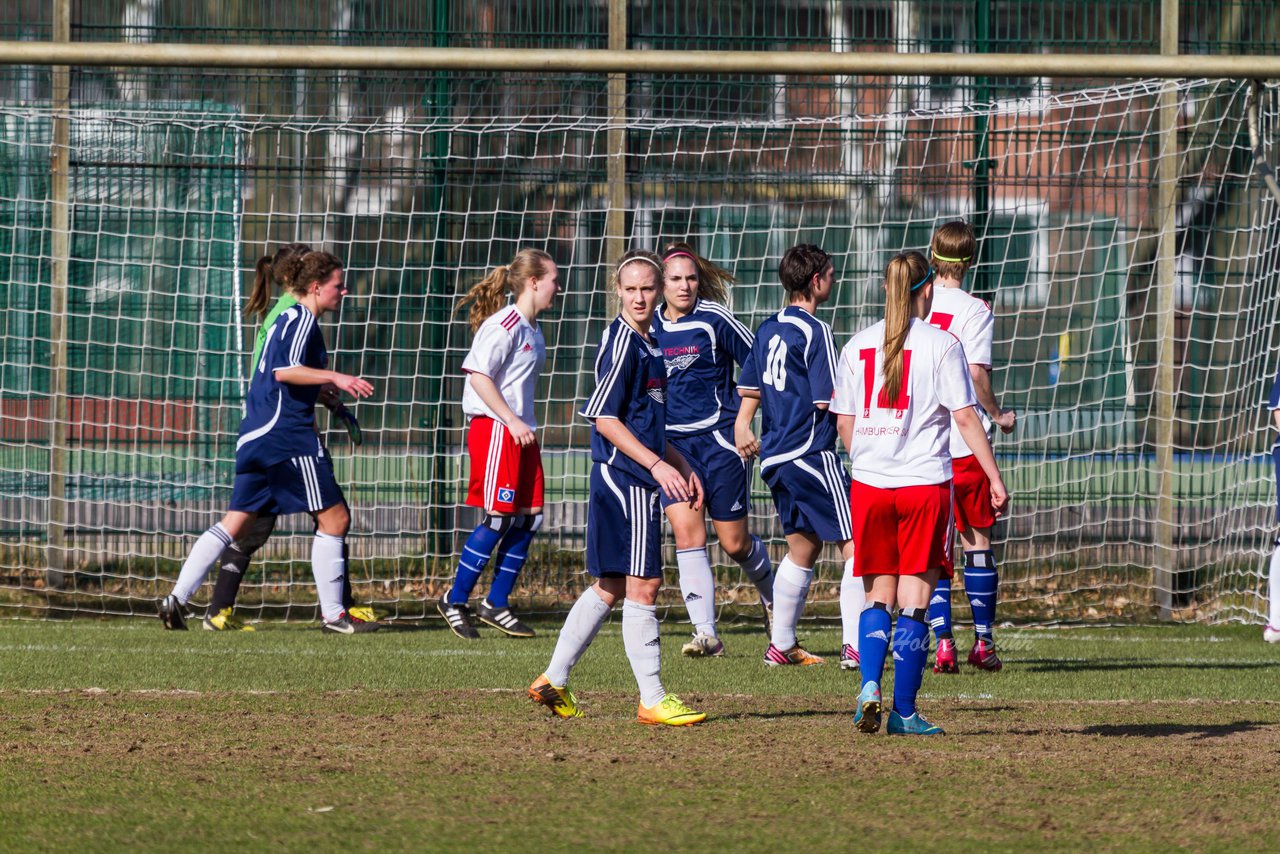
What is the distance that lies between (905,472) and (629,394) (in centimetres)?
110

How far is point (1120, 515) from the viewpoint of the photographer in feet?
35.9

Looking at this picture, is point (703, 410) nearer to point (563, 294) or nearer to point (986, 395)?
point (986, 395)

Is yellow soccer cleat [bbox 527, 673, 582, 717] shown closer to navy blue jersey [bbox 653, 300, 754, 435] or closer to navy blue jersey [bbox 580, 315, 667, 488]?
navy blue jersey [bbox 580, 315, 667, 488]

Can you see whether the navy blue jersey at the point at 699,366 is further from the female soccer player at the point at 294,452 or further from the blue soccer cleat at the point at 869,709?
the blue soccer cleat at the point at 869,709

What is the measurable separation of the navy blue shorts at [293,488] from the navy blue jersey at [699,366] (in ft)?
6.92

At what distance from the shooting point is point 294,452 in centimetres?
921

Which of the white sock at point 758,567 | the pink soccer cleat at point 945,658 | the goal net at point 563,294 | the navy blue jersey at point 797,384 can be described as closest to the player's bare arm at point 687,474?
the navy blue jersey at point 797,384

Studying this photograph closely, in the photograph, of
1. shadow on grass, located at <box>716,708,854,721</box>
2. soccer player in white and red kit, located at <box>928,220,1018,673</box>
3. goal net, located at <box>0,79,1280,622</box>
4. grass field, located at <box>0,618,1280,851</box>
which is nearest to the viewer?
grass field, located at <box>0,618,1280,851</box>

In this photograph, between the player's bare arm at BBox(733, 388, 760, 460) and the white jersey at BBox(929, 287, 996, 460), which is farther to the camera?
the player's bare arm at BBox(733, 388, 760, 460)

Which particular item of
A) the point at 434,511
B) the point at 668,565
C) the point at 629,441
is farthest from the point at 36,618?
the point at 629,441

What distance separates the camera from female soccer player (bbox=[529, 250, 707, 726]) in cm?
609

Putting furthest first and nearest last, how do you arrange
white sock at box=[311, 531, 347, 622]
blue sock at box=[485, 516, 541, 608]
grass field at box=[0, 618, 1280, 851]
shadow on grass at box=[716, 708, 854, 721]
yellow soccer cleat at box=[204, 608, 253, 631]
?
1. yellow soccer cleat at box=[204, 608, 253, 631]
2. blue sock at box=[485, 516, 541, 608]
3. white sock at box=[311, 531, 347, 622]
4. shadow on grass at box=[716, 708, 854, 721]
5. grass field at box=[0, 618, 1280, 851]

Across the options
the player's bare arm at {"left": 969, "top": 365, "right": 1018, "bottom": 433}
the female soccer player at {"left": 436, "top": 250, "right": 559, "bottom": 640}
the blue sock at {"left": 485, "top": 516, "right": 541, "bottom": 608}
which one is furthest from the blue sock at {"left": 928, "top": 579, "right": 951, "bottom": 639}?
the blue sock at {"left": 485, "top": 516, "right": 541, "bottom": 608}

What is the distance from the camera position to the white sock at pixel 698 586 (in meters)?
8.25
